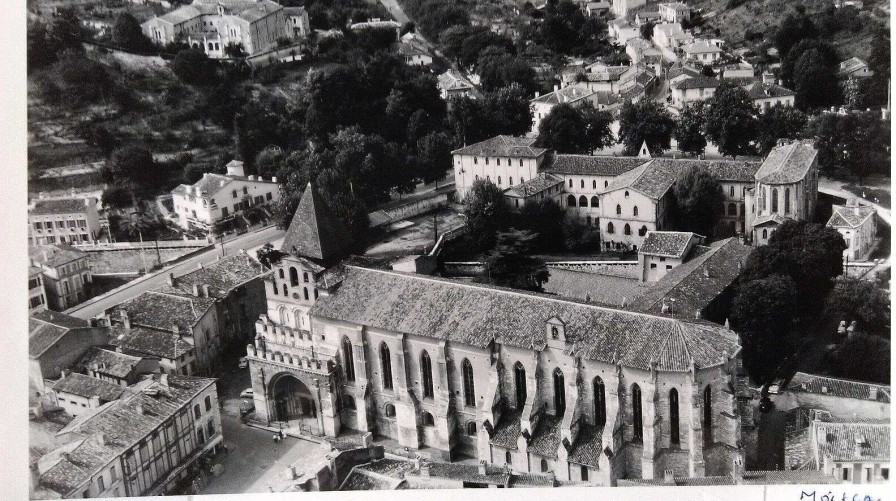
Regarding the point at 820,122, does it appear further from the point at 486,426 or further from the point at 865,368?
the point at 486,426

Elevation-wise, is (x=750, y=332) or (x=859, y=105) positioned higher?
(x=859, y=105)

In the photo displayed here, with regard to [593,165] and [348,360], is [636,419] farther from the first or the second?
[593,165]

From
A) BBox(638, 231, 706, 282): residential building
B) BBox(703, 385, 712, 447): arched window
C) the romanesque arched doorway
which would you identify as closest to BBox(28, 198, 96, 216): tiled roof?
the romanesque arched doorway

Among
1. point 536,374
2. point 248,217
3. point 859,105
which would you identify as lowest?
point 536,374

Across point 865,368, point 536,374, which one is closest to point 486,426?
point 536,374

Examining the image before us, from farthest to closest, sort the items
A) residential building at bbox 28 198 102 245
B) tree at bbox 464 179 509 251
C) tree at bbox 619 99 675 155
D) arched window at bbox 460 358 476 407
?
tree at bbox 619 99 675 155 < tree at bbox 464 179 509 251 < arched window at bbox 460 358 476 407 < residential building at bbox 28 198 102 245

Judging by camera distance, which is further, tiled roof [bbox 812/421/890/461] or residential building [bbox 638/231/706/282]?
residential building [bbox 638/231/706/282]

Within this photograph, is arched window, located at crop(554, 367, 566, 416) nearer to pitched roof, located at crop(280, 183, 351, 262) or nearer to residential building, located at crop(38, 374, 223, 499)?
pitched roof, located at crop(280, 183, 351, 262)

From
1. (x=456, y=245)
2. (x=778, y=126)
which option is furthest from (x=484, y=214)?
(x=778, y=126)
